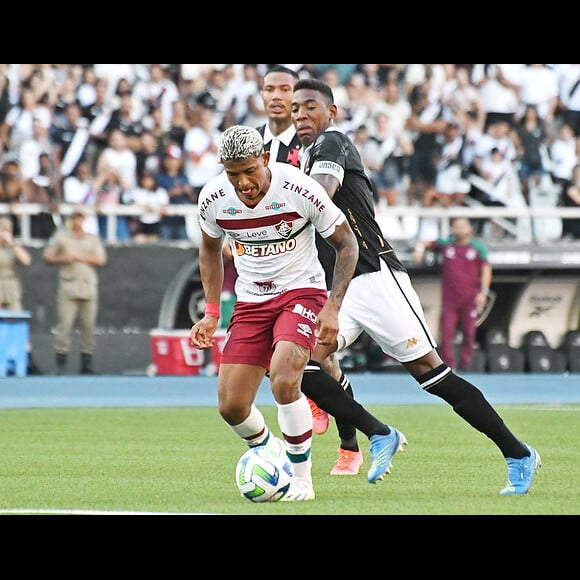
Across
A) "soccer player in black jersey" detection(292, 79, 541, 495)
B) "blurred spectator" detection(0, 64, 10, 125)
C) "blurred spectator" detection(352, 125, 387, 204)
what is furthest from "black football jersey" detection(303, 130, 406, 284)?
"blurred spectator" detection(0, 64, 10, 125)

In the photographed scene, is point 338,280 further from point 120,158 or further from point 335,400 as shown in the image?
point 120,158

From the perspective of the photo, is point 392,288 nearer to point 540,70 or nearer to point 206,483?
point 206,483

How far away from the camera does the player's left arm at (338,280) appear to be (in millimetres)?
7133

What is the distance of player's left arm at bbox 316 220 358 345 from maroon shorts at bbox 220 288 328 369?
22 cm

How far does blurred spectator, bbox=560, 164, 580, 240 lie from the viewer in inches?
844

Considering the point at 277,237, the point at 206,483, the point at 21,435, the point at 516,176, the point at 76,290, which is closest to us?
the point at 277,237

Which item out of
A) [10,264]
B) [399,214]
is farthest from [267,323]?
[10,264]

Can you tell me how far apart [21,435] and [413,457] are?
3.76 m

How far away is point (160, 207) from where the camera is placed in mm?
20625

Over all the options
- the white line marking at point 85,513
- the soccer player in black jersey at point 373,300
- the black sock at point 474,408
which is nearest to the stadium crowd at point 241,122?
the soccer player in black jersey at point 373,300

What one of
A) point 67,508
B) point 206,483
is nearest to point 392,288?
point 206,483

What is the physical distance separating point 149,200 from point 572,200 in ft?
22.4

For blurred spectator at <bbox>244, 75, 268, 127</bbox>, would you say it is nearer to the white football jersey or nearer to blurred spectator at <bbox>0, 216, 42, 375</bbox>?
blurred spectator at <bbox>0, 216, 42, 375</bbox>

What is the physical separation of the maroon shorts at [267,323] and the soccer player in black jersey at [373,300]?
0.59 meters
